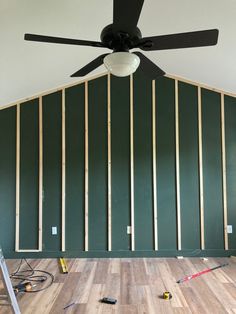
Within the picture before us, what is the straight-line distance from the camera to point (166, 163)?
4.54 m

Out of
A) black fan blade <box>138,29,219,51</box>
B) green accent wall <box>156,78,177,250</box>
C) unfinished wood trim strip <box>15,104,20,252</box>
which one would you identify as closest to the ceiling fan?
black fan blade <box>138,29,219,51</box>

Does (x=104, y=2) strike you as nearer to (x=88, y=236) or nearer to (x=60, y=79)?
(x=60, y=79)

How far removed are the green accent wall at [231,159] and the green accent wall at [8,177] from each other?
11.4ft

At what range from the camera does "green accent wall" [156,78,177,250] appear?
447cm

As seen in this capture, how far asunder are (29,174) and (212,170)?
299cm

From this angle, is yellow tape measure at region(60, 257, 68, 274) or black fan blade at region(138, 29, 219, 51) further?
yellow tape measure at region(60, 257, 68, 274)

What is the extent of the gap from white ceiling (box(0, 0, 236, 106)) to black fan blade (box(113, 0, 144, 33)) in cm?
95

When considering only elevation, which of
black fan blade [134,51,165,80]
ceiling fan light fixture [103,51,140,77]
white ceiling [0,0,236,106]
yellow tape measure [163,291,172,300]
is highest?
white ceiling [0,0,236,106]

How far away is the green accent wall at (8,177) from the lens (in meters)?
4.46

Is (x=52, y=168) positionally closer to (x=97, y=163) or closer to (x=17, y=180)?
(x=17, y=180)

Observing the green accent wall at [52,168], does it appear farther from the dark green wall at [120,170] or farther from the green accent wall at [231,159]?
the green accent wall at [231,159]

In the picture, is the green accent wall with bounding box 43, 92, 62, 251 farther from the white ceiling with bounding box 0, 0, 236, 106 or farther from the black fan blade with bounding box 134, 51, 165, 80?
the black fan blade with bounding box 134, 51, 165, 80

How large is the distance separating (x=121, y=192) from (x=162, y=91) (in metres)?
1.80

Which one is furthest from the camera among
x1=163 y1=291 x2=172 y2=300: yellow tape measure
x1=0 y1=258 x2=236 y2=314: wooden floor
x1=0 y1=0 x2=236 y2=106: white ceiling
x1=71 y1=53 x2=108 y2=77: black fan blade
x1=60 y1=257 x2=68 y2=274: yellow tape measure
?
x1=60 y1=257 x2=68 y2=274: yellow tape measure
